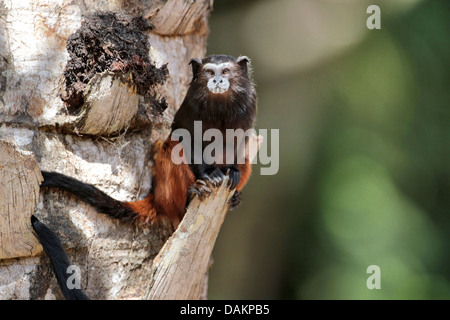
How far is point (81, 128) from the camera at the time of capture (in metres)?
2.99

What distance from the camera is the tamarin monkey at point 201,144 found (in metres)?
3.29

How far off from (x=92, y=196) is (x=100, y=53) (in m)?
0.81

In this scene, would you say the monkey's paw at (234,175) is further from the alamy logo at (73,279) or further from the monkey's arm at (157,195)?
the alamy logo at (73,279)

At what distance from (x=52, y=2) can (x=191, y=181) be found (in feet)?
4.51

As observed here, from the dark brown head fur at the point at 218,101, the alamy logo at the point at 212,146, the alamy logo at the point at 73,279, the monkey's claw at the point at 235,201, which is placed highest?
the dark brown head fur at the point at 218,101

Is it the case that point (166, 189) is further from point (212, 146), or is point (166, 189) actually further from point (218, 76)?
point (218, 76)

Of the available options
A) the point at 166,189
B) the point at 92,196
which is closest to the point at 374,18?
the point at 166,189

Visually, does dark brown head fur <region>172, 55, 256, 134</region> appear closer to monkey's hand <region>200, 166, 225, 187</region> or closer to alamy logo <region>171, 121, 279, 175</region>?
alamy logo <region>171, 121, 279, 175</region>

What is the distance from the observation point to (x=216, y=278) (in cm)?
700

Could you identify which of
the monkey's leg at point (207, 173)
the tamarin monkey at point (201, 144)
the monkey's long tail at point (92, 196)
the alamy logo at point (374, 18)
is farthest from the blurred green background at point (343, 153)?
the monkey's long tail at point (92, 196)

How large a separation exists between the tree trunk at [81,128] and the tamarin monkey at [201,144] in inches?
5.4

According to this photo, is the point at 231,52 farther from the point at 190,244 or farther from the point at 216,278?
the point at 190,244

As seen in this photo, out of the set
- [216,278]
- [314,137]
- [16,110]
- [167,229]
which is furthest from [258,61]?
[16,110]

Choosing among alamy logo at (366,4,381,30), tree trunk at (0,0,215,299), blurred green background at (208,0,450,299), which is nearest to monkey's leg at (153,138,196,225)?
tree trunk at (0,0,215,299)
